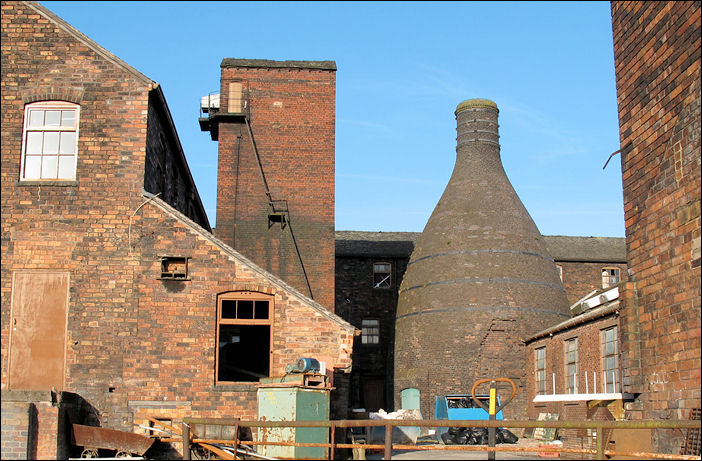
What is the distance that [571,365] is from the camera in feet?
81.7

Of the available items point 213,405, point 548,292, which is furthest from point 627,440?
point 548,292

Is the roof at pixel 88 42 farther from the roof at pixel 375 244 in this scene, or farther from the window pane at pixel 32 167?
the roof at pixel 375 244

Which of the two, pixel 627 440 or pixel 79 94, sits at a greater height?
pixel 79 94

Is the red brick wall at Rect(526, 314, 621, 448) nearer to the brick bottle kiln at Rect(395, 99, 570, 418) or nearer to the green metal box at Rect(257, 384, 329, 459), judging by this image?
the brick bottle kiln at Rect(395, 99, 570, 418)

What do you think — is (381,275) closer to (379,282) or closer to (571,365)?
(379,282)

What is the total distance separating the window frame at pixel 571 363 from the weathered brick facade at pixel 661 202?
477 inches

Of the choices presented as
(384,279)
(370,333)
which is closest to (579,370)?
(370,333)

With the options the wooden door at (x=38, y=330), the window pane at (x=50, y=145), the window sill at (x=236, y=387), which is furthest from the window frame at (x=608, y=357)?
the window pane at (x=50, y=145)

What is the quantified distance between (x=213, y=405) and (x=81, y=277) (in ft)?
11.3

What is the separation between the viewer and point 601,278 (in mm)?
39938

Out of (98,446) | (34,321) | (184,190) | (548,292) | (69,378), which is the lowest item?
(98,446)

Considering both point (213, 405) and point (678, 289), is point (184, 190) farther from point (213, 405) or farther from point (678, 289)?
point (678, 289)

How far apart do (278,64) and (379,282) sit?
48.3ft

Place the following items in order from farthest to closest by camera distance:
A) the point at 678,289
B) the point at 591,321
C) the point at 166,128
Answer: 1. the point at 591,321
2. the point at 166,128
3. the point at 678,289
